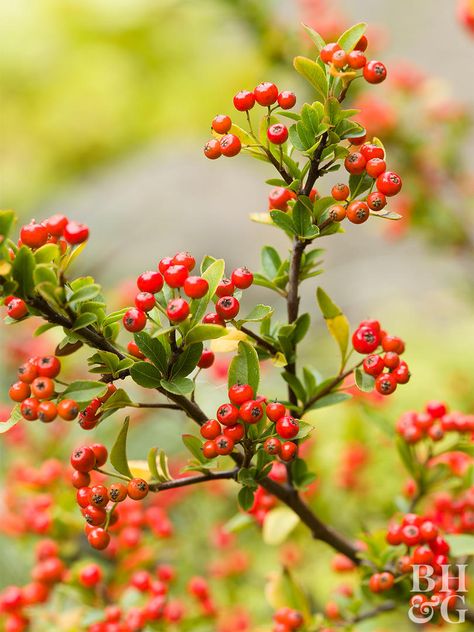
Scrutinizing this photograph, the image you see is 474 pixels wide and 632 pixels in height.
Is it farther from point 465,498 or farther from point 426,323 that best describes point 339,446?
point 426,323

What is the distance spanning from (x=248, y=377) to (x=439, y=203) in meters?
1.78

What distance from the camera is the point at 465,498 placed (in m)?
1.05

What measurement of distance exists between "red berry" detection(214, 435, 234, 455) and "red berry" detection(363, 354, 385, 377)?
177mm

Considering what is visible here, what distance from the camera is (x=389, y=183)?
0.72 m

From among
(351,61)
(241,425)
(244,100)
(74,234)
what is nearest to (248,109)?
(244,100)

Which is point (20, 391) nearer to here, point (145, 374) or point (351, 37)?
point (145, 374)

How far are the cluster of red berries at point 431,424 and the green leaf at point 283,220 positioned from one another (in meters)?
0.38

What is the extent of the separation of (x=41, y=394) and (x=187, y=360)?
15cm

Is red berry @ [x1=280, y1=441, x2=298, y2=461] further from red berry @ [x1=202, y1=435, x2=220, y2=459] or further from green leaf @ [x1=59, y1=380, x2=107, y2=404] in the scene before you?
green leaf @ [x1=59, y1=380, x2=107, y2=404]

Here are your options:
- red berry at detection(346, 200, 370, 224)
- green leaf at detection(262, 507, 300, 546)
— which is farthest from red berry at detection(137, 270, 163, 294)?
green leaf at detection(262, 507, 300, 546)

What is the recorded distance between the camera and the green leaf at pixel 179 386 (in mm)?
710

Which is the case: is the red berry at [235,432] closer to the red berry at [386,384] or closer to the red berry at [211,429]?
the red berry at [211,429]

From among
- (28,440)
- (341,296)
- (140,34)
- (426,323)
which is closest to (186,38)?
(140,34)

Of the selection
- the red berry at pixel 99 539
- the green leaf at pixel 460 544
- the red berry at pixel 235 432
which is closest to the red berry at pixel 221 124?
the red berry at pixel 235 432
